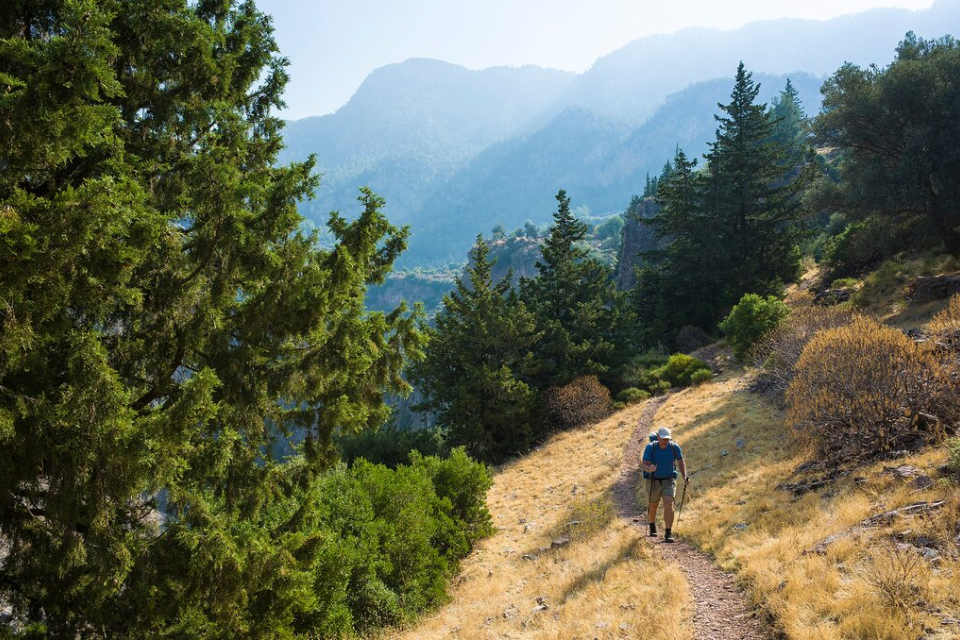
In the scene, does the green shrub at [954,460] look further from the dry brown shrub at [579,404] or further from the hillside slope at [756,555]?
the dry brown shrub at [579,404]

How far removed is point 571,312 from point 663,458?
20567 mm

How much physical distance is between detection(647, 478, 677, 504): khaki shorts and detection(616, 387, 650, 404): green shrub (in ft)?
54.5

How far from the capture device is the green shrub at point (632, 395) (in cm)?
2630

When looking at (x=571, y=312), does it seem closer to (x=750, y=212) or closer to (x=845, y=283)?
(x=845, y=283)

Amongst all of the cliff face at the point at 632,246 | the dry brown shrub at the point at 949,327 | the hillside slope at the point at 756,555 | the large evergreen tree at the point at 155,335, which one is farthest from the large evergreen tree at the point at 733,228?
the cliff face at the point at 632,246

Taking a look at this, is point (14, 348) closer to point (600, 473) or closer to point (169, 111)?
point (169, 111)

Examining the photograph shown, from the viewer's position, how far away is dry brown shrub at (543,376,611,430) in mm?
25656

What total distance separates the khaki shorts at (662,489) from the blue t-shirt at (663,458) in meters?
0.10

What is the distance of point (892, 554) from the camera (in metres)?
5.79

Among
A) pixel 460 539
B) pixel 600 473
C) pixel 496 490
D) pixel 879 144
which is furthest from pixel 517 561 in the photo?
pixel 879 144

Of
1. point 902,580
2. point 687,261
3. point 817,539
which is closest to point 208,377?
point 902,580

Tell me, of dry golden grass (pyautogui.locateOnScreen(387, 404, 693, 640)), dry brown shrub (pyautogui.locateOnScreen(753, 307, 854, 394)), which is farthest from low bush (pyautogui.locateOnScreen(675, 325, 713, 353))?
dry golden grass (pyautogui.locateOnScreen(387, 404, 693, 640))

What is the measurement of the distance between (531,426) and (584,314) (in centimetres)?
759

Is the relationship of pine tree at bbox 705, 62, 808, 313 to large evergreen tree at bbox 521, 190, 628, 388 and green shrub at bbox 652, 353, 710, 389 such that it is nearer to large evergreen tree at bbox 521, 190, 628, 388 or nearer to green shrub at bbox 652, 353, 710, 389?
large evergreen tree at bbox 521, 190, 628, 388
